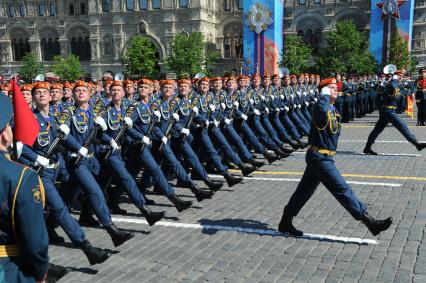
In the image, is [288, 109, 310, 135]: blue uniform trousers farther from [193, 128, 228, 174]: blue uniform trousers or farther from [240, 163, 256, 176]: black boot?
[193, 128, 228, 174]: blue uniform trousers

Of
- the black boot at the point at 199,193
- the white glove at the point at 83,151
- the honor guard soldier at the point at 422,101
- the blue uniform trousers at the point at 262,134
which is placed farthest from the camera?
the honor guard soldier at the point at 422,101

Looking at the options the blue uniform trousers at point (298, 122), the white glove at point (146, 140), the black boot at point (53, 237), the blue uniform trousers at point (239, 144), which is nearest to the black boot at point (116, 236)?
the black boot at point (53, 237)

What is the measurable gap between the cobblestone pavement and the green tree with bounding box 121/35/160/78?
4094 centimetres

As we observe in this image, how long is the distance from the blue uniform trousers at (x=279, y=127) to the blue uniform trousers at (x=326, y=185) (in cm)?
629

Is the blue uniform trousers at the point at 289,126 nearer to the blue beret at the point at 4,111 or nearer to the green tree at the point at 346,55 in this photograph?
the blue beret at the point at 4,111

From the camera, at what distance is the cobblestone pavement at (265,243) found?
16.1ft

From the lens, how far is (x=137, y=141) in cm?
722

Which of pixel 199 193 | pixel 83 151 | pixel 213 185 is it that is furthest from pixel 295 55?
pixel 83 151

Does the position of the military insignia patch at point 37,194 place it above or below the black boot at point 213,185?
above

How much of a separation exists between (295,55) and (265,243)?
135 ft

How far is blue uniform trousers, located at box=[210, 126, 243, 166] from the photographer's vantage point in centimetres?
899

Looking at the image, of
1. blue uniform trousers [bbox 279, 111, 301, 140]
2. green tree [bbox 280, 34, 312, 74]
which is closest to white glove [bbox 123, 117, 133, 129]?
blue uniform trousers [bbox 279, 111, 301, 140]

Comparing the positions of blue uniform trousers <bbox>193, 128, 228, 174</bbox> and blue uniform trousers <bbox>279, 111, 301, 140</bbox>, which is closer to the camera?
blue uniform trousers <bbox>193, 128, 228, 174</bbox>

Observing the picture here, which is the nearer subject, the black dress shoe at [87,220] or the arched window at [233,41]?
the black dress shoe at [87,220]
